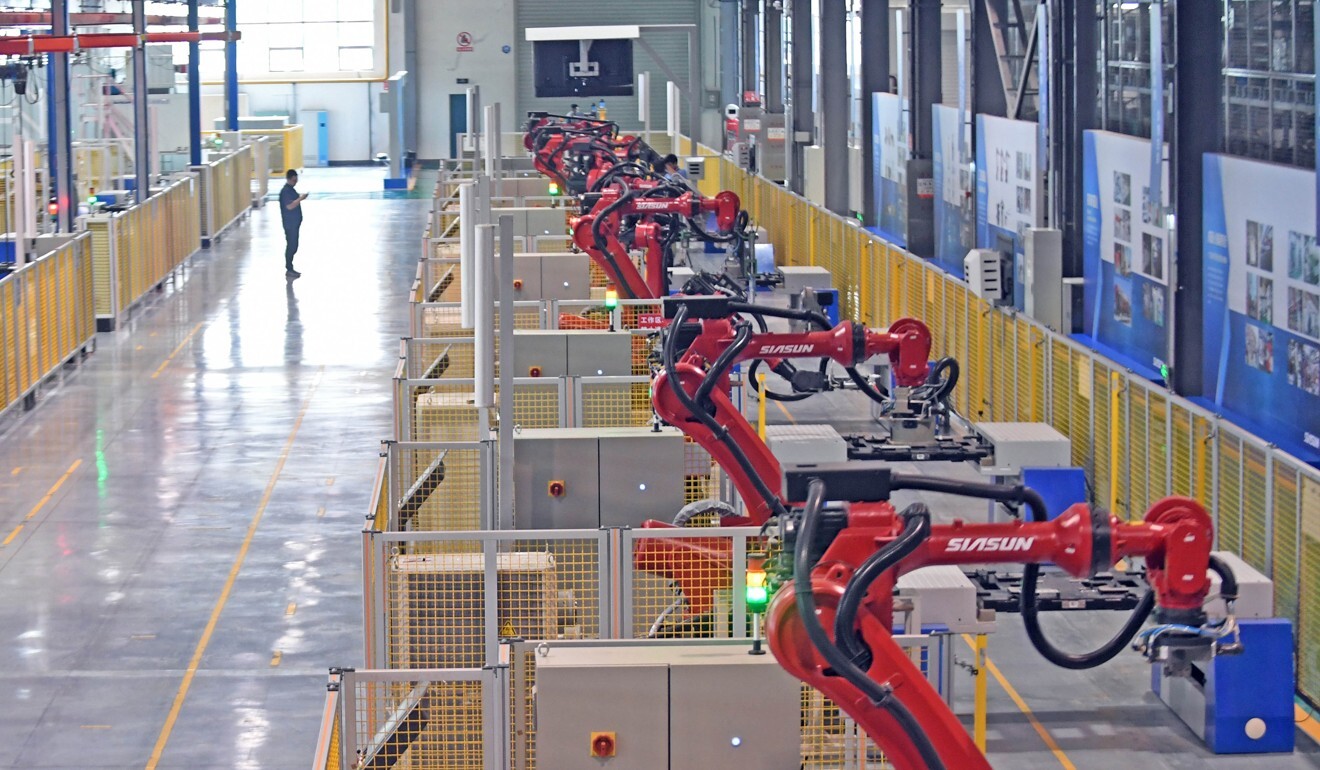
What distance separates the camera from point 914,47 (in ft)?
81.7

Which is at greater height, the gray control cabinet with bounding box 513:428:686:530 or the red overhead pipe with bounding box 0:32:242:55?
the red overhead pipe with bounding box 0:32:242:55

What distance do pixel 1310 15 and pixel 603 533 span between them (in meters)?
8.42

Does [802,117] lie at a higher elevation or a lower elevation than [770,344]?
higher

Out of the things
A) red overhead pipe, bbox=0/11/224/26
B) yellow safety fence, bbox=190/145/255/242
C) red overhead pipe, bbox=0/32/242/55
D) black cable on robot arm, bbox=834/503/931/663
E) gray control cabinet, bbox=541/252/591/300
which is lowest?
black cable on robot arm, bbox=834/503/931/663

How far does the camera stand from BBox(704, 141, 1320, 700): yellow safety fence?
1101cm

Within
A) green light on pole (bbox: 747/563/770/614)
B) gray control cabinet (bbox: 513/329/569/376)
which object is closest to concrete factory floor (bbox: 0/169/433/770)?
gray control cabinet (bbox: 513/329/569/376)

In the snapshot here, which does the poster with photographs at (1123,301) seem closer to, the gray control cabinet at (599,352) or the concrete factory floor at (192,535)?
the gray control cabinet at (599,352)

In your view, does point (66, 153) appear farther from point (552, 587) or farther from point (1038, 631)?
point (1038, 631)

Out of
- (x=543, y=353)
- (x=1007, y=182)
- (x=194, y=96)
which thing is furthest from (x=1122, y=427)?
(x=194, y=96)

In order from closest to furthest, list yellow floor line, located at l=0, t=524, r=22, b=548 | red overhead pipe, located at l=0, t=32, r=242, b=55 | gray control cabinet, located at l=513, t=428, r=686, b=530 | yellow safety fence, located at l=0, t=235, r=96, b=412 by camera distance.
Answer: gray control cabinet, located at l=513, t=428, r=686, b=530 < yellow floor line, located at l=0, t=524, r=22, b=548 < yellow safety fence, located at l=0, t=235, r=96, b=412 < red overhead pipe, located at l=0, t=32, r=242, b=55

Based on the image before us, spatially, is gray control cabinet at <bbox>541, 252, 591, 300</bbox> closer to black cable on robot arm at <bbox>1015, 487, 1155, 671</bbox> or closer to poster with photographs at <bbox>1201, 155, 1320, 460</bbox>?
poster with photographs at <bbox>1201, 155, 1320, 460</bbox>

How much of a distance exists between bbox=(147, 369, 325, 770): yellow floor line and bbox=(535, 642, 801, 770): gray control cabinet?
3.87 m

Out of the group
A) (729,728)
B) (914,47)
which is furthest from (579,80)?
(729,728)

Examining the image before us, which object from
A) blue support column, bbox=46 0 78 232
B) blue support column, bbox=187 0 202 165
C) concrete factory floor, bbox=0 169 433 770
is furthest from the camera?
blue support column, bbox=187 0 202 165
